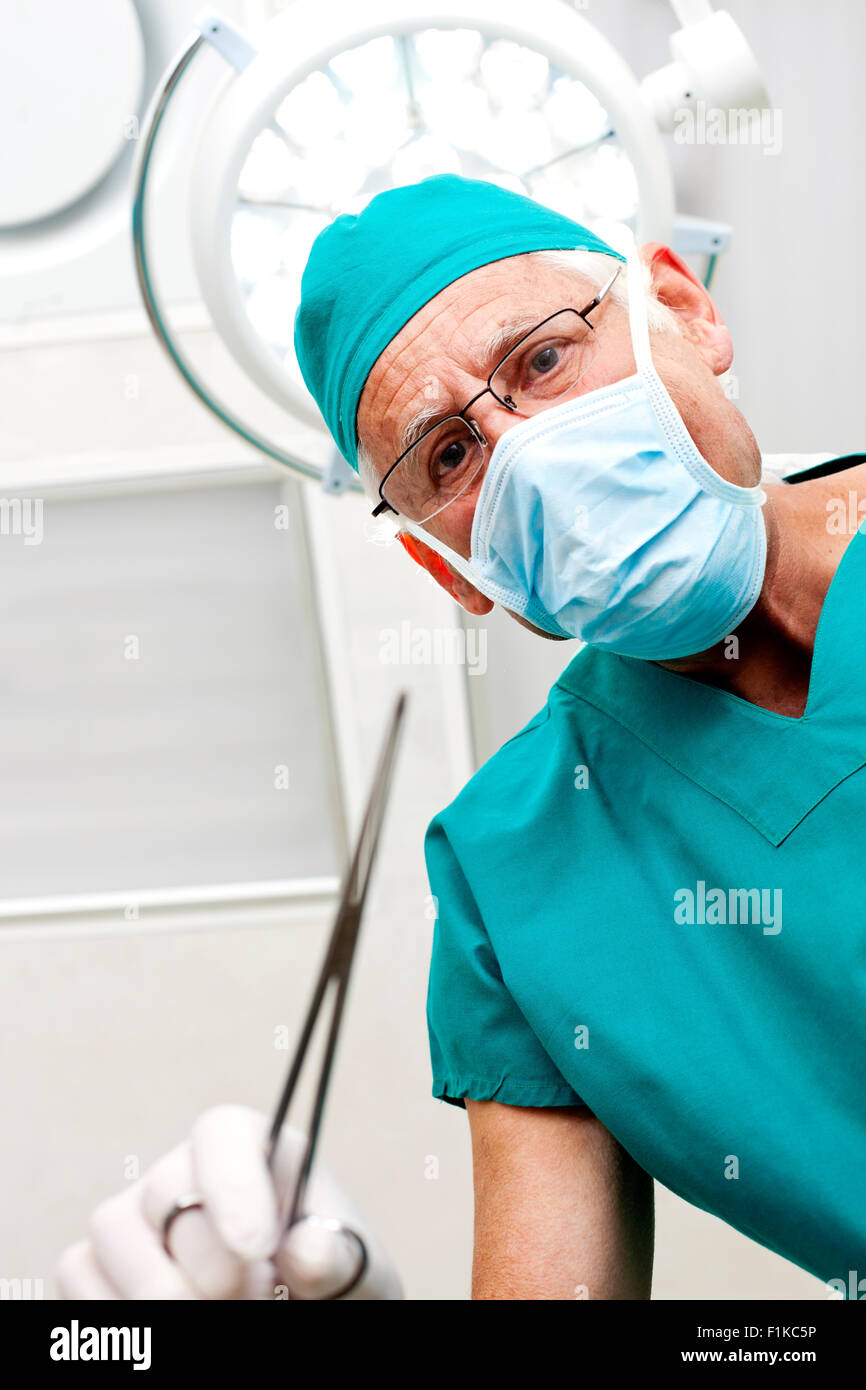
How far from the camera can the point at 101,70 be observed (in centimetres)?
168

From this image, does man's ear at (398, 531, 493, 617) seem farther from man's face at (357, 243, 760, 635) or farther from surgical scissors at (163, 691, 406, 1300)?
surgical scissors at (163, 691, 406, 1300)

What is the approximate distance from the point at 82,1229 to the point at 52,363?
133 centimetres

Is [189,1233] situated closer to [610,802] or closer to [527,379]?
[610,802]

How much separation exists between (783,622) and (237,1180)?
1.72ft

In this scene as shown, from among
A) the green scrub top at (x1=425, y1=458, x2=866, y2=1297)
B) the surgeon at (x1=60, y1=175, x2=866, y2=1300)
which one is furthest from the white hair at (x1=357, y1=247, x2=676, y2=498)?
the green scrub top at (x1=425, y1=458, x2=866, y2=1297)

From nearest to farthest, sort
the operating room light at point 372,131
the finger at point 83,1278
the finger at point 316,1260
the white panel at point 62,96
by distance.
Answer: the finger at point 316,1260, the finger at point 83,1278, the operating room light at point 372,131, the white panel at point 62,96

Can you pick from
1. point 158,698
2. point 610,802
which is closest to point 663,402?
point 610,802

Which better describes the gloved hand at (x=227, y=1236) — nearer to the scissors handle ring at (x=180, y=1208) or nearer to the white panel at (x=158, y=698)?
the scissors handle ring at (x=180, y=1208)

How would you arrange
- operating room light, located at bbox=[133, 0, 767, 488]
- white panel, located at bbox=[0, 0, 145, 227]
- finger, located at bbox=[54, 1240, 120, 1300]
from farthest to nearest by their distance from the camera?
1. white panel, located at bbox=[0, 0, 145, 227]
2. operating room light, located at bbox=[133, 0, 767, 488]
3. finger, located at bbox=[54, 1240, 120, 1300]

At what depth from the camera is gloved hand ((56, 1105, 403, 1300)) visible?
2.24 ft

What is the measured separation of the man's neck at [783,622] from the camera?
0.83m

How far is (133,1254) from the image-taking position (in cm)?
75

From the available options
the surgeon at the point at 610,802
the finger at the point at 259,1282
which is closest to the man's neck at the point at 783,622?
the surgeon at the point at 610,802

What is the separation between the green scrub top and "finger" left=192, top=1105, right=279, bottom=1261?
0.58 feet
